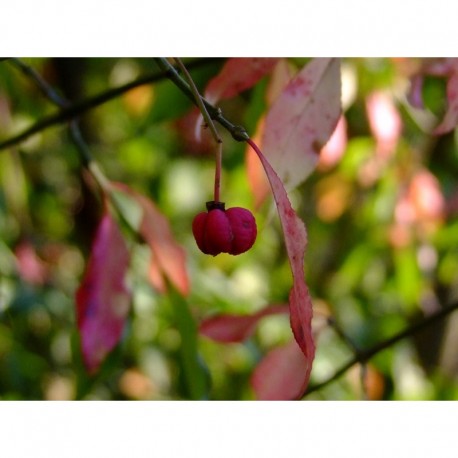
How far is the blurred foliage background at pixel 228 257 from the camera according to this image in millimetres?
1408

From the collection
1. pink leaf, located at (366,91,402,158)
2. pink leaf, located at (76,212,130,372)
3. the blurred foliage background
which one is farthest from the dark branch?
pink leaf, located at (366,91,402,158)

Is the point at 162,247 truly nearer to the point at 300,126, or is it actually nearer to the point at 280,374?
the point at 280,374

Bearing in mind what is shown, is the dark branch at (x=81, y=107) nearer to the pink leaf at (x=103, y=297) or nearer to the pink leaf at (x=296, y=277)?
the pink leaf at (x=103, y=297)

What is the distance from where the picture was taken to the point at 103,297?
872 mm

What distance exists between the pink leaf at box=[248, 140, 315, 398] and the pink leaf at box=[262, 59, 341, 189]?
0.55ft

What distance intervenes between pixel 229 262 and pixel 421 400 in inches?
19.2

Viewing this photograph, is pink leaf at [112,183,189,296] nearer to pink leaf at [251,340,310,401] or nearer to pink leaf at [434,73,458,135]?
pink leaf at [251,340,310,401]

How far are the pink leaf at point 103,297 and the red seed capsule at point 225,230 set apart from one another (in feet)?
1.12

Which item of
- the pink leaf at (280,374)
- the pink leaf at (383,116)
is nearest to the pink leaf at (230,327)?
the pink leaf at (280,374)

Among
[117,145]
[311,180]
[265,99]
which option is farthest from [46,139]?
[265,99]

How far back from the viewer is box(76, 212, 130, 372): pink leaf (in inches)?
33.2

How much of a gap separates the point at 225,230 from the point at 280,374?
14.9 inches

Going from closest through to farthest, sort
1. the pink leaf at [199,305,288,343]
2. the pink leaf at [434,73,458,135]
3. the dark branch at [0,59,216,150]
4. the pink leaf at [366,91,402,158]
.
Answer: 1. the pink leaf at [434,73,458,135]
2. the dark branch at [0,59,216,150]
3. the pink leaf at [199,305,288,343]
4. the pink leaf at [366,91,402,158]

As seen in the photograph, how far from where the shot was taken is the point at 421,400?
1484 mm
